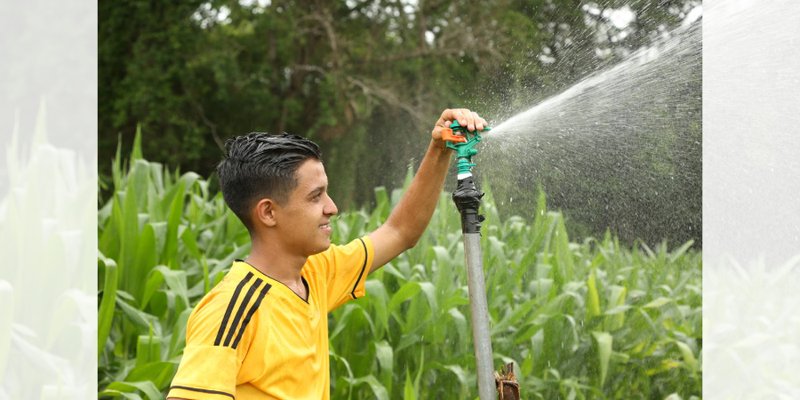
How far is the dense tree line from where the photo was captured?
7953 millimetres

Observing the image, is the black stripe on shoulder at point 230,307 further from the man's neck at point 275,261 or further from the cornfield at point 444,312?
the cornfield at point 444,312

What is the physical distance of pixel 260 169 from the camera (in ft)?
5.14

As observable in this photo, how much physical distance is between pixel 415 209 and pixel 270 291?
1.40 feet

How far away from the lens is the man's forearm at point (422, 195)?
6.00ft

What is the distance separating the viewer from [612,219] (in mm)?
3959

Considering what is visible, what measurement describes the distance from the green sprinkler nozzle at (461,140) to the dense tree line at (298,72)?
5.86m

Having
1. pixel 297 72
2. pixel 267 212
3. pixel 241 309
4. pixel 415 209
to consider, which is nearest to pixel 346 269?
pixel 415 209

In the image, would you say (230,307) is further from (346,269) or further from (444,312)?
(444,312)

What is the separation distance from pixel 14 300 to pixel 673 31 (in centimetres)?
236

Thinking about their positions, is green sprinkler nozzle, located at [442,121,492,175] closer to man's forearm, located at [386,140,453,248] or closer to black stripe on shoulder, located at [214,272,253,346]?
man's forearm, located at [386,140,453,248]

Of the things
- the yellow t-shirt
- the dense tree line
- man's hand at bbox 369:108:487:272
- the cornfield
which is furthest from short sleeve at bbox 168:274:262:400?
the dense tree line
